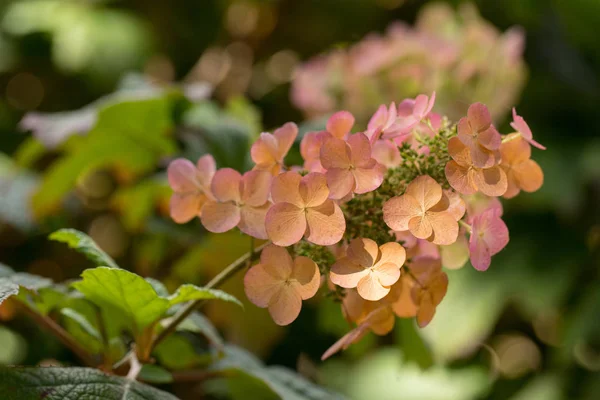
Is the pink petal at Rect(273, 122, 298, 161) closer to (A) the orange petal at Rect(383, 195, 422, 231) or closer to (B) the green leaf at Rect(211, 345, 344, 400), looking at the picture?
(A) the orange petal at Rect(383, 195, 422, 231)

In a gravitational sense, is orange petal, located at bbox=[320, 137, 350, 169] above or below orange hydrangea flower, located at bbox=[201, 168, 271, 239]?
above

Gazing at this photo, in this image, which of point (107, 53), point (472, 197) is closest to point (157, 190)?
point (472, 197)

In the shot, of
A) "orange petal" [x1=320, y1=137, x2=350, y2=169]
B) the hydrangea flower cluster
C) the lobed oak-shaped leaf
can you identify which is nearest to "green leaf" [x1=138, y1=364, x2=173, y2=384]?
the lobed oak-shaped leaf

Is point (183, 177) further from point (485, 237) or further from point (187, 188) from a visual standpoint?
point (485, 237)

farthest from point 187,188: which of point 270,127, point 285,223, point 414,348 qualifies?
point 270,127

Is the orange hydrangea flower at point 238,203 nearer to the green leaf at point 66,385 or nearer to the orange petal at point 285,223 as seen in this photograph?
the orange petal at point 285,223

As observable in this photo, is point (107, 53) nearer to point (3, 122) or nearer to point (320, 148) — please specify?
point (3, 122)
